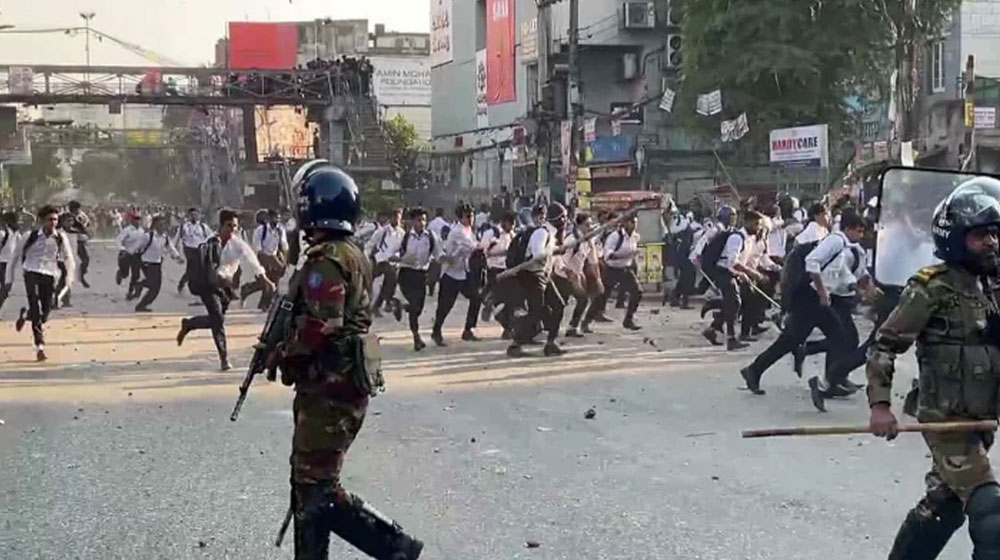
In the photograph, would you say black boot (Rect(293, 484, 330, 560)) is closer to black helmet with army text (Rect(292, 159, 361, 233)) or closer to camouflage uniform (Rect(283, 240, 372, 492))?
camouflage uniform (Rect(283, 240, 372, 492))

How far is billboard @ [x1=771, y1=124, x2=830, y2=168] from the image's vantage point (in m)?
28.1

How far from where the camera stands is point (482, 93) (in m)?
66.3

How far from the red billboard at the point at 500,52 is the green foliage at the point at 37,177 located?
4469 centimetres

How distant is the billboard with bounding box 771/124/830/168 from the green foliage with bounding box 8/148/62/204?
7614 centimetres

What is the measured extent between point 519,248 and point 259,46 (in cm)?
7702

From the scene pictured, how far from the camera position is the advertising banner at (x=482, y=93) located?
65.6 m

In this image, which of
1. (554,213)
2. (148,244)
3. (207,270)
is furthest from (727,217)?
(148,244)

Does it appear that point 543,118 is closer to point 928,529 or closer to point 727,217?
point 727,217

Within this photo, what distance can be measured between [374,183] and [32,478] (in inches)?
1635

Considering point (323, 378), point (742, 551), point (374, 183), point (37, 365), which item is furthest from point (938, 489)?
point (374, 183)

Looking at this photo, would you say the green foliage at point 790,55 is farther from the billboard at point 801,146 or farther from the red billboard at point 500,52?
the red billboard at point 500,52

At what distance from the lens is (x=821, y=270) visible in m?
12.1

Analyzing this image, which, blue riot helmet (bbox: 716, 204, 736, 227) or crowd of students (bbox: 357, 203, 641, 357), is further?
blue riot helmet (bbox: 716, 204, 736, 227)

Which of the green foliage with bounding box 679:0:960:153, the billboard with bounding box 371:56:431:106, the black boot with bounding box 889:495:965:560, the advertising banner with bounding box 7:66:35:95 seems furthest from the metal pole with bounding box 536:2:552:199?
the billboard with bounding box 371:56:431:106
